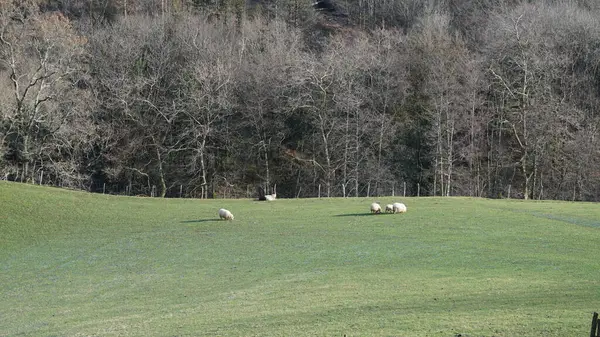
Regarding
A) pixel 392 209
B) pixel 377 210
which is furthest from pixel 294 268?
pixel 392 209

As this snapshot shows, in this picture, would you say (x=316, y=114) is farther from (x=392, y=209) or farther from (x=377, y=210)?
(x=392, y=209)

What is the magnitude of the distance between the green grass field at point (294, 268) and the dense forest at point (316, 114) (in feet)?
79.4

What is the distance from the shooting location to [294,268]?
27.2 meters

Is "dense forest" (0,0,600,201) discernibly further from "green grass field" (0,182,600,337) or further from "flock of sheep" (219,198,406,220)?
"flock of sheep" (219,198,406,220)

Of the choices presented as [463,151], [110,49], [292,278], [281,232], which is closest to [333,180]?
[463,151]

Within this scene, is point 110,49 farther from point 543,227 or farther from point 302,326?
point 302,326

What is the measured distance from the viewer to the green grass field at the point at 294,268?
698 inches

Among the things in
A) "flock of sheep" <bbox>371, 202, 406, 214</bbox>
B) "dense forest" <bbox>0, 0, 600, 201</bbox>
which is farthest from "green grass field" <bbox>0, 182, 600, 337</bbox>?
"dense forest" <bbox>0, 0, 600, 201</bbox>

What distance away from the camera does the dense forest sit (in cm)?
7012

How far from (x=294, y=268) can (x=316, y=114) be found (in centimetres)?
4783

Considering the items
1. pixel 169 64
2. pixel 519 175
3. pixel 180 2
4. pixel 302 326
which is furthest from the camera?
pixel 180 2

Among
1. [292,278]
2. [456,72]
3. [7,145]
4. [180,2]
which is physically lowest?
[292,278]

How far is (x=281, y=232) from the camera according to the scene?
36.2m

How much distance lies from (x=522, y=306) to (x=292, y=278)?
372 inches
